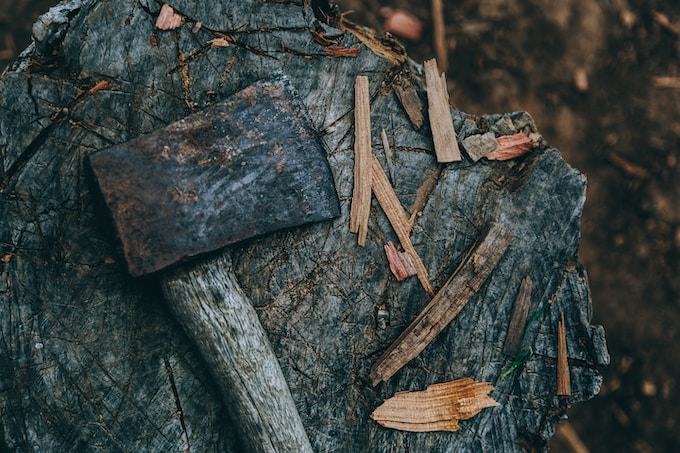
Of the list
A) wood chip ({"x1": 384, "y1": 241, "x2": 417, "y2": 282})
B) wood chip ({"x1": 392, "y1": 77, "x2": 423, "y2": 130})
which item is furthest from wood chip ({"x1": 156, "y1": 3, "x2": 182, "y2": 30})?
wood chip ({"x1": 384, "y1": 241, "x2": 417, "y2": 282})

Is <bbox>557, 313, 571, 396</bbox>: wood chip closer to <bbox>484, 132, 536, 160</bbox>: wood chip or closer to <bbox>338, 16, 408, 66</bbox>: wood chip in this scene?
<bbox>484, 132, 536, 160</bbox>: wood chip

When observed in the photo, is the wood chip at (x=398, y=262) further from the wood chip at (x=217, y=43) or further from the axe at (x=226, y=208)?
the wood chip at (x=217, y=43)

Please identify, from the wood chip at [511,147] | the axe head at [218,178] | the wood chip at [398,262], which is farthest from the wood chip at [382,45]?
the wood chip at [398,262]

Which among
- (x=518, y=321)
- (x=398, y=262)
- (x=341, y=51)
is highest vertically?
(x=341, y=51)

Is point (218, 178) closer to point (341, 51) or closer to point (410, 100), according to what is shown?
point (341, 51)

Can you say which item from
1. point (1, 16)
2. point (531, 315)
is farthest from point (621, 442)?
point (1, 16)

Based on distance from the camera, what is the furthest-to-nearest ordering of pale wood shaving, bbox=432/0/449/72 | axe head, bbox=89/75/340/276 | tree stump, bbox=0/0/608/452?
1. pale wood shaving, bbox=432/0/449/72
2. tree stump, bbox=0/0/608/452
3. axe head, bbox=89/75/340/276

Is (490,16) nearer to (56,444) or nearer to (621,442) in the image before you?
(621,442)

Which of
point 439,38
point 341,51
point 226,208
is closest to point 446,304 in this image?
point 226,208
